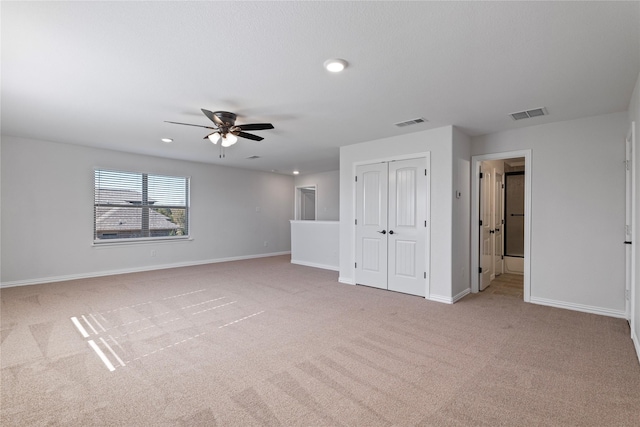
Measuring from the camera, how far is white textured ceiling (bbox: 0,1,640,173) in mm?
1875

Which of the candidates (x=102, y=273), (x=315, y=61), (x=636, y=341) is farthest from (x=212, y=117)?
(x=636, y=341)

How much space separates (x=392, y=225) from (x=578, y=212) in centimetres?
239

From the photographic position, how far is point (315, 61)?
2453 mm

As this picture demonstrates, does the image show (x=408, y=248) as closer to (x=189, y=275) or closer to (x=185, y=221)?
(x=189, y=275)

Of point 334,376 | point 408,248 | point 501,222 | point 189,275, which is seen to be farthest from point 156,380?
point 501,222

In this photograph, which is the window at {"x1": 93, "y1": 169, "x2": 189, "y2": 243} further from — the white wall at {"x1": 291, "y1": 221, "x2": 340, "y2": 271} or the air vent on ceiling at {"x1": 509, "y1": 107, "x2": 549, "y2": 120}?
the air vent on ceiling at {"x1": 509, "y1": 107, "x2": 549, "y2": 120}

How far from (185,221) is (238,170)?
1967 millimetres

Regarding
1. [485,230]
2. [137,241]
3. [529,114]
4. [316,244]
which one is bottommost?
[316,244]

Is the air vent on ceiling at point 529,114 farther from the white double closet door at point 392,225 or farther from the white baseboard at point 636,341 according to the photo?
the white baseboard at point 636,341

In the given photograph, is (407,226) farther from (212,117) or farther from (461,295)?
→ (212,117)

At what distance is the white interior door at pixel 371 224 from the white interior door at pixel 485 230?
1.56m

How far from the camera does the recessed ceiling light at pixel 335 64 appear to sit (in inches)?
95.7

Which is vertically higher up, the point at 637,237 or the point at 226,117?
the point at 226,117

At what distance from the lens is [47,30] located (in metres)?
2.05
